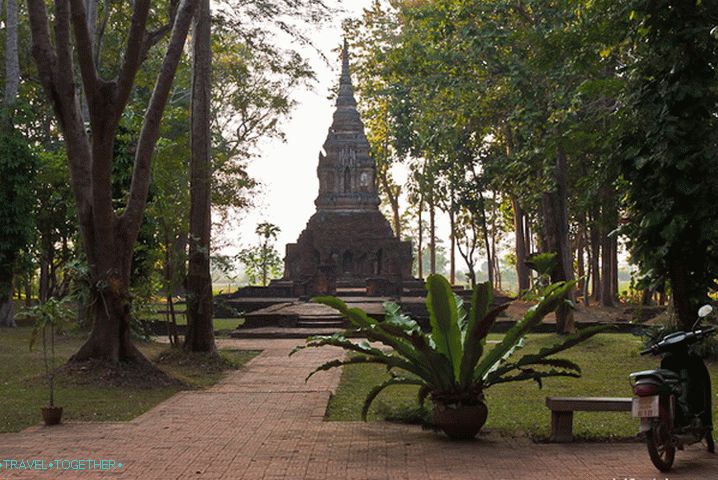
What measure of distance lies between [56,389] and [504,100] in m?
17.4

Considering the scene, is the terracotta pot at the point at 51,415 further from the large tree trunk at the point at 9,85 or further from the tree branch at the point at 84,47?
the large tree trunk at the point at 9,85

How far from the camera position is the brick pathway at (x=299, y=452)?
728 cm

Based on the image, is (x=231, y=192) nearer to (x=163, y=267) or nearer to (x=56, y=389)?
(x=163, y=267)

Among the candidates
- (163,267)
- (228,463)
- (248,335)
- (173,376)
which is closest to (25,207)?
(248,335)

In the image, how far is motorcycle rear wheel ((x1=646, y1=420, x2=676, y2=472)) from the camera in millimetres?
7078

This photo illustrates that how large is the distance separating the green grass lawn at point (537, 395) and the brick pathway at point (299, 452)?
508mm

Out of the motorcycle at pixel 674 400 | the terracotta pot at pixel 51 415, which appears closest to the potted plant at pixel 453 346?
the motorcycle at pixel 674 400

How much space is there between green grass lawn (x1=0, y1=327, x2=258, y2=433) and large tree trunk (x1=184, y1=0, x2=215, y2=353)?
726 millimetres

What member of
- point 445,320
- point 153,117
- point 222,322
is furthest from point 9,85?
point 445,320

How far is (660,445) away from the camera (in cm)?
717

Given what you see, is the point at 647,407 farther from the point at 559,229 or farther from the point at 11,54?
the point at 11,54

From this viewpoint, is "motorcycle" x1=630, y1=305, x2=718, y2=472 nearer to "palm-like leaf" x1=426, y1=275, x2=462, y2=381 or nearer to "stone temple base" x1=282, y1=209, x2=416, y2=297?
"palm-like leaf" x1=426, y1=275, x2=462, y2=381

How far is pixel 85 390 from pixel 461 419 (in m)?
6.10

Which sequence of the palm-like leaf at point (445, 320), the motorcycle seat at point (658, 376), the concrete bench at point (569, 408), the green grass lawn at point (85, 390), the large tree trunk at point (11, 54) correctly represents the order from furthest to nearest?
1. the large tree trunk at point (11, 54)
2. the green grass lawn at point (85, 390)
3. the palm-like leaf at point (445, 320)
4. the concrete bench at point (569, 408)
5. the motorcycle seat at point (658, 376)
